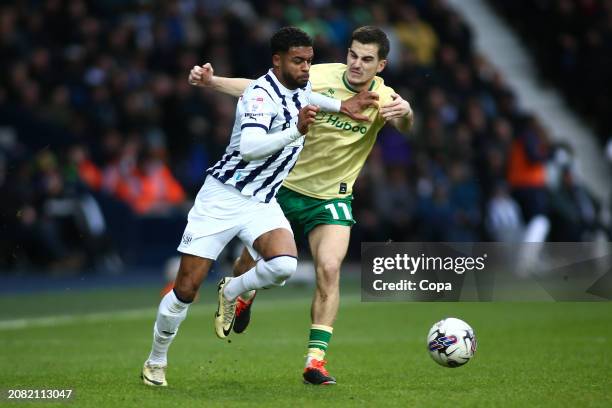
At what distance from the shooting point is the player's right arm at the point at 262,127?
8.25 meters

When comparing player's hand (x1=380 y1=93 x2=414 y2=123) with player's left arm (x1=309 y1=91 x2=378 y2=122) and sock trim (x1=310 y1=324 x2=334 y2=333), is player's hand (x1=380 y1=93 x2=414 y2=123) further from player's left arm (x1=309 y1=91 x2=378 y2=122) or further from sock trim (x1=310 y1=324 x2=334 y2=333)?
sock trim (x1=310 y1=324 x2=334 y2=333)

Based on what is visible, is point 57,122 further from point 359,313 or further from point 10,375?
point 10,375

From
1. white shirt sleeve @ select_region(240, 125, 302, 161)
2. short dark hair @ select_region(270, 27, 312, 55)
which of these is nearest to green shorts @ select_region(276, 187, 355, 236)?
white shirt sleeve @ select_region(240, 125, 302, 161)

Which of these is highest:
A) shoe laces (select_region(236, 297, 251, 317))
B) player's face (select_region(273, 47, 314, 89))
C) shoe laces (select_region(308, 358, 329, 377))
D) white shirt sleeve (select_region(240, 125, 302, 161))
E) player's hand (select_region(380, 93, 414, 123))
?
player's face (select_region(273, 47, 314, 89))

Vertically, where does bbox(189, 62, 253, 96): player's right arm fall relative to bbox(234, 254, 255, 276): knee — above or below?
above

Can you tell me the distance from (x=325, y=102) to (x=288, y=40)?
0.97 meters

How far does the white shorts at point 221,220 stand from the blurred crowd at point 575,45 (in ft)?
53.4

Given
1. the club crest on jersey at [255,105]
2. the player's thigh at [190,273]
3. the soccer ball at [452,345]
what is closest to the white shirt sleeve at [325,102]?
the club crest on jersey at [255,105]

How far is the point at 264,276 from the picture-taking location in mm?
8828

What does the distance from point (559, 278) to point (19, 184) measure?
24.7 feet

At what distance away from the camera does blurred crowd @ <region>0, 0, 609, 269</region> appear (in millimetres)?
18469

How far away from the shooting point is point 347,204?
9.66 metres

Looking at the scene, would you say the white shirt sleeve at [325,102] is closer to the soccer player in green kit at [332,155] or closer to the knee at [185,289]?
the soccer player in green kit at [332,155]

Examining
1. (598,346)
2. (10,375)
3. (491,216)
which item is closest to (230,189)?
(10,375)
